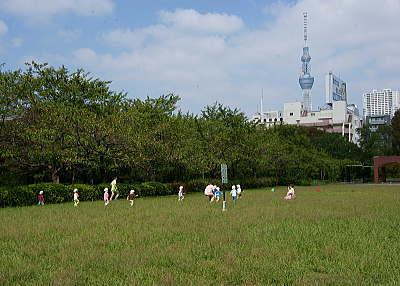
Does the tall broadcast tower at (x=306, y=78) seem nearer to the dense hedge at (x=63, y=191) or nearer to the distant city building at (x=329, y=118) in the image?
the distant city building at (x=329, y=118)

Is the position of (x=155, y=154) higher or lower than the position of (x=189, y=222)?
higher

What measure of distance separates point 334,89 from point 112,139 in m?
127

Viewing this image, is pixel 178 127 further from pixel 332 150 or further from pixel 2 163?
pixel 332 150

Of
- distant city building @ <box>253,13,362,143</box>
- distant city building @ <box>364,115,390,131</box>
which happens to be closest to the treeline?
distant city building @ <box>253,13,362,143</box>

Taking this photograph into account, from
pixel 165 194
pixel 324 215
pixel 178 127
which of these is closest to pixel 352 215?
pixel 324 215

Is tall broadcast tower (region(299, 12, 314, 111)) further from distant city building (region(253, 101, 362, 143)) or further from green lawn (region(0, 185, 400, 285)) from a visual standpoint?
green lawn (region(0, 185, 400, 285))

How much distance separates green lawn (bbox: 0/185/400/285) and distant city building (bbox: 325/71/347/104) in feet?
428

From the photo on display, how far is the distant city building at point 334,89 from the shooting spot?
472ft

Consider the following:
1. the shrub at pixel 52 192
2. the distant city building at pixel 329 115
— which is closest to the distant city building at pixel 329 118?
the distant city building at pixel 329 115

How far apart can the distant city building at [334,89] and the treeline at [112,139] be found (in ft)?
293

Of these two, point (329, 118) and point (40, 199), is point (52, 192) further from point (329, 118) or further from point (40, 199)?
point (329, 118)

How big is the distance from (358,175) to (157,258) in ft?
259

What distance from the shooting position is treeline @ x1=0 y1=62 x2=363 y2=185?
31078mm

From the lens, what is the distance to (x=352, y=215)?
61.0ft
